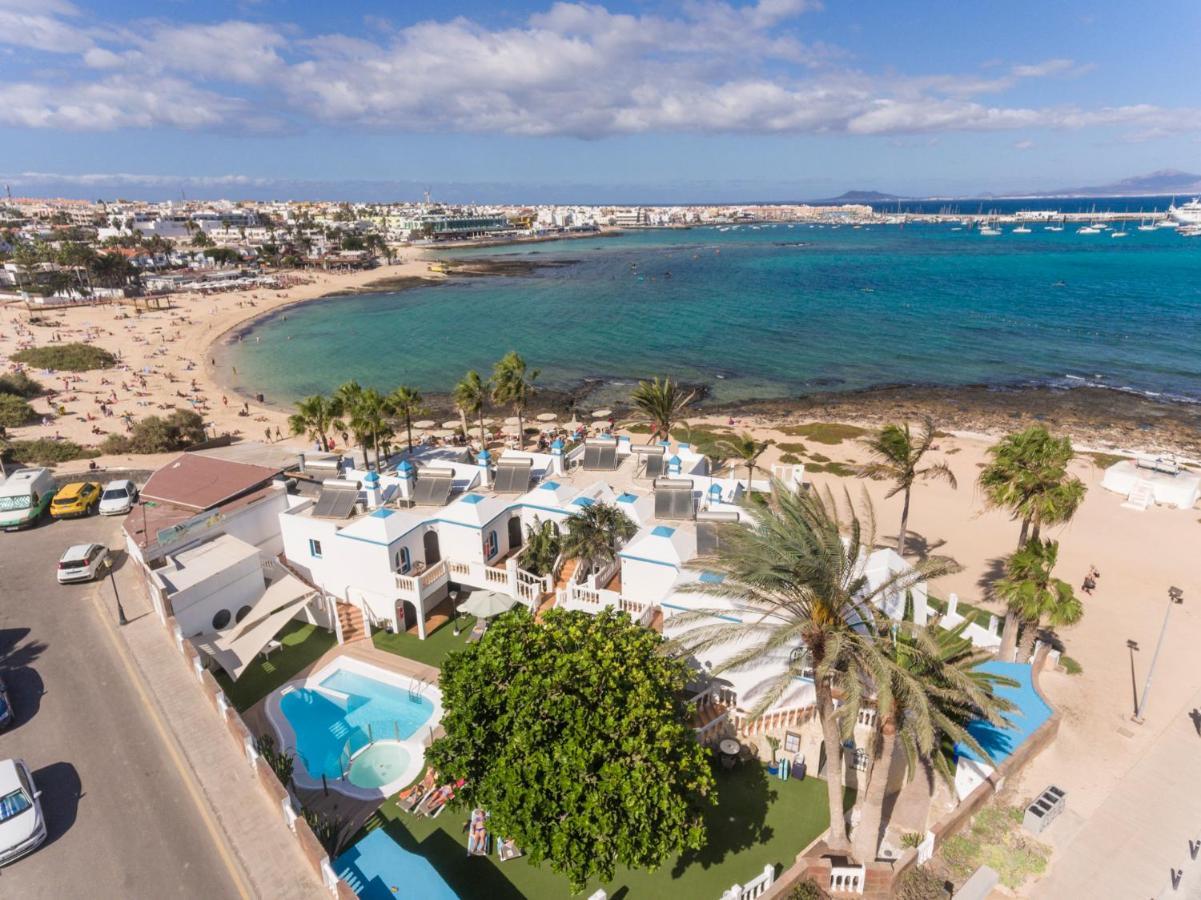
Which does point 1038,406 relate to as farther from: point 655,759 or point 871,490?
point 655,759

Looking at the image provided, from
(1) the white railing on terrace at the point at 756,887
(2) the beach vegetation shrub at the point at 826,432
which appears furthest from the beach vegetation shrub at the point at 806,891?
(2) the beach vegetation shrub at the point at 826,432

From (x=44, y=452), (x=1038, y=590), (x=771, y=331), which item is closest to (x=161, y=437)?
(x=44, y=452)

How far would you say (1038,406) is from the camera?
5656 centimetres

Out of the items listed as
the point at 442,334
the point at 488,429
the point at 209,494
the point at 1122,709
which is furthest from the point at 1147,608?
the point at 442,334

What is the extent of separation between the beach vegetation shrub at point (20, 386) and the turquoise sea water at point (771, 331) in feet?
55.5

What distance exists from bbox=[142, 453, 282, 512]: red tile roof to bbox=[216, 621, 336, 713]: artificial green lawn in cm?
582

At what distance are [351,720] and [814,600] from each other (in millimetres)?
14210

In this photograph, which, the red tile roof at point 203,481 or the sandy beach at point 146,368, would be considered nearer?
the red tile roof at point 203,481

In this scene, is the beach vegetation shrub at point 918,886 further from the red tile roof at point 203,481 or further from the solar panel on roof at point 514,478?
the red tile roof at point 203,481

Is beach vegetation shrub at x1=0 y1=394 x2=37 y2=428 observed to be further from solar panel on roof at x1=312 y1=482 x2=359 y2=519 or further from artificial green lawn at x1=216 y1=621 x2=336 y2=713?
artificial green lawn at x1=216 y1=621 x2=336 y2=713

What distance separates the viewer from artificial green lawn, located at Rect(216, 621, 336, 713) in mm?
20359

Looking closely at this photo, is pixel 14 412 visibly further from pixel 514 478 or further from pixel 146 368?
pixel 514 478

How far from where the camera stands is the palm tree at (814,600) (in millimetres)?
12359

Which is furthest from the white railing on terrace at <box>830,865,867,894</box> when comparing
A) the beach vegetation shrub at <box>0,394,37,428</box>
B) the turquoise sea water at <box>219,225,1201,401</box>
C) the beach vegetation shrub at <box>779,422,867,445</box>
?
the beach vegetation shrub at <box>0,394,37,428</box>
